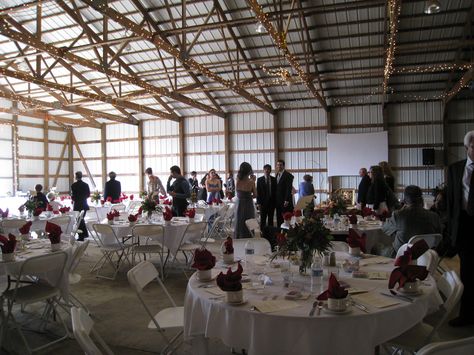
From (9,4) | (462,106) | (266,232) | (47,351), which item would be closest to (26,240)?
(47,351)

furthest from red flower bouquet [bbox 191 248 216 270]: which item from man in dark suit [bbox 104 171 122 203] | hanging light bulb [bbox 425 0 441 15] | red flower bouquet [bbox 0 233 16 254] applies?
man in dark suit [bbox 104 171 122 203]

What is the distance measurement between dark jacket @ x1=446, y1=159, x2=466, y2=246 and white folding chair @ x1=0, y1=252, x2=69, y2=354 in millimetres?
3375

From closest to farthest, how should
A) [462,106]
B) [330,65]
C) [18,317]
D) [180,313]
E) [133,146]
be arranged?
[180,313] < [18,317] < [330,65] < [462,106] < [133,146]

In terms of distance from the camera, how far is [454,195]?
11.4 ft

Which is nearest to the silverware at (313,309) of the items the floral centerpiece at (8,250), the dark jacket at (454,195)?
the dark jacket at (454,195)

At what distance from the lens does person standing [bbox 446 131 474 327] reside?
Answer: 10.8 feet

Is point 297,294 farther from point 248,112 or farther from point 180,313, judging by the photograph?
point 248,112

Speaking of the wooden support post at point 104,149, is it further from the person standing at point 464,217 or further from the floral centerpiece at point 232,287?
the floral centerpiece at point 232,287

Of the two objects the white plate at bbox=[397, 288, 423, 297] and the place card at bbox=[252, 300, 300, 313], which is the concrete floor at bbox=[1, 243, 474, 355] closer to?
the place card at bbox=[252, 300, 300, 313]

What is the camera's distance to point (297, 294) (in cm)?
233

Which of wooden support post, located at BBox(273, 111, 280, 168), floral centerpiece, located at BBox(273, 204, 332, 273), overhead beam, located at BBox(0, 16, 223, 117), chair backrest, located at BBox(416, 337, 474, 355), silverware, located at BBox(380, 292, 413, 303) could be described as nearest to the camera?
chair backrest, located at BBox(416, 337, 474, 355)

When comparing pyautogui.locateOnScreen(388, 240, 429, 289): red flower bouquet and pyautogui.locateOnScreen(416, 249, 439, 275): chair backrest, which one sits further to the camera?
pyautogui.locateOnScreen(416, 249, 439, 275): chair backrest

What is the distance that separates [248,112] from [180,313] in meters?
13.2

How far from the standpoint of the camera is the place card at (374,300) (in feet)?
7.02
